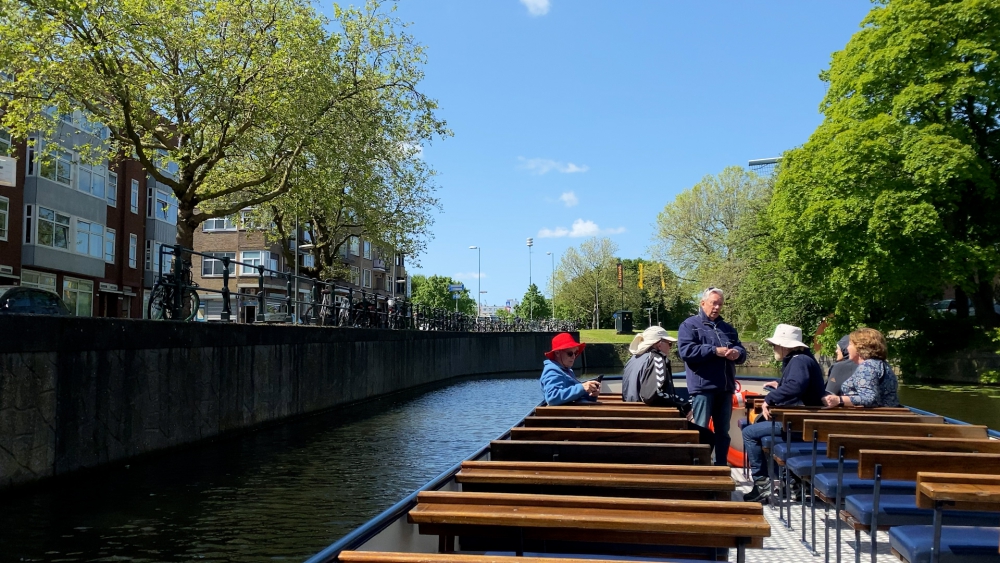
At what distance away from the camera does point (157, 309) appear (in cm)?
1312

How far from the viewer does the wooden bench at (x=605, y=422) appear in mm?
5168

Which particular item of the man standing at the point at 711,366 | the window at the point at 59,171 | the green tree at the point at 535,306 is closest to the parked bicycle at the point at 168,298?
the man standing at the point at 711,366

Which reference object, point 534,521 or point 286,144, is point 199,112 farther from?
point 534,521

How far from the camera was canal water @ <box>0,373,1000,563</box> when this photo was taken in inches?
281

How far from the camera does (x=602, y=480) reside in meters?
3.48

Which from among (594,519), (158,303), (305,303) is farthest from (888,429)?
(305,303)

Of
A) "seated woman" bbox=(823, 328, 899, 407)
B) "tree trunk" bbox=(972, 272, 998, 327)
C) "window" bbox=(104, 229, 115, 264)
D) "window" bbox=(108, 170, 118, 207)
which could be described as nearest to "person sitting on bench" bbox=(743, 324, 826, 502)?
"seated woman" bbox=(823, 328, 899, 407)

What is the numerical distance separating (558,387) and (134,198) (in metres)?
39.9

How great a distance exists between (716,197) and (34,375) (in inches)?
2159

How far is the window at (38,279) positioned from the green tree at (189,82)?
12016mm

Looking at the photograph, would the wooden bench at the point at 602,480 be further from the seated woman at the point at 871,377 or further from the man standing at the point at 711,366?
the seated woman at the point at 871,377

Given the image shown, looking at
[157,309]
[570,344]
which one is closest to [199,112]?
[157,309]

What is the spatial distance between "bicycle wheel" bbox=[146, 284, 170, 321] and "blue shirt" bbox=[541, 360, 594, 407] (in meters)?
8.61

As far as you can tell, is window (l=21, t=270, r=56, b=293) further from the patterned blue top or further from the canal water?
the patterned blue top
